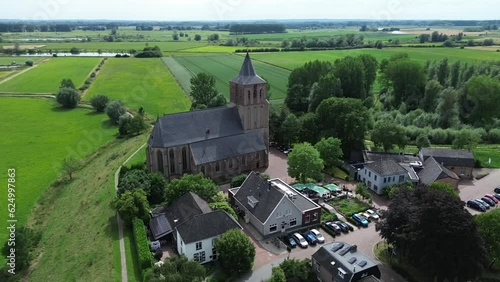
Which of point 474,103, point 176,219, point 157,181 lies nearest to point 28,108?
point 157,181

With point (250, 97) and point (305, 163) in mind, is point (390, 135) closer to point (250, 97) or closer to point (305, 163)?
point (305, 163)

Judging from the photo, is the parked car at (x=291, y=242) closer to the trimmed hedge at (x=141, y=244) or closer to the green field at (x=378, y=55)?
the trimmed hedge at (x=141, y=244)

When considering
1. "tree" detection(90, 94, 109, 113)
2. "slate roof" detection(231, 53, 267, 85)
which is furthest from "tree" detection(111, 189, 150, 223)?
"tree" detection(90, 94, 109, 113)

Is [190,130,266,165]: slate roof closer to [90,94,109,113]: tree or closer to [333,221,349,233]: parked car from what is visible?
[333,221,349,233]: parked car

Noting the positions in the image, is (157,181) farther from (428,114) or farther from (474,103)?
(474,103)

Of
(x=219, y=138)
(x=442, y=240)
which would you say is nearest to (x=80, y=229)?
(x=219, y=138)

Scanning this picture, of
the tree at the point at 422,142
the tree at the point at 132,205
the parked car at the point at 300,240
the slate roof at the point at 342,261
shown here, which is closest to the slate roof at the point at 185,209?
the tree at the point at 132,205
